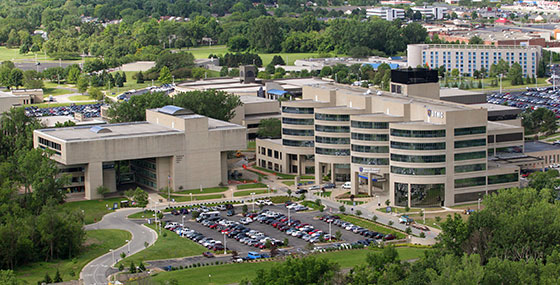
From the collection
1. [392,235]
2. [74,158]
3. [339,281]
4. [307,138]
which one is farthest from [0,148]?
[339,281]

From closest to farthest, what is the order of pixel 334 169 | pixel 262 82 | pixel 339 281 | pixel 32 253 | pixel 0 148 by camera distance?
pixel 339 281 < pixel 32 253 < pixel 334 169 < pixel 0 148 < pixel 262 82

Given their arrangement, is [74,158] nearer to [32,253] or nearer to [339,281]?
[32,253]

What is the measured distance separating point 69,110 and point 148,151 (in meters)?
67.2

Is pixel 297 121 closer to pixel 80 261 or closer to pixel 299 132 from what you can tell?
pixel 299 132

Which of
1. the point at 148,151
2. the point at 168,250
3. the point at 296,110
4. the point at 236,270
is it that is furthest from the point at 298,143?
the point at 236,270

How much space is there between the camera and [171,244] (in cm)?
9244

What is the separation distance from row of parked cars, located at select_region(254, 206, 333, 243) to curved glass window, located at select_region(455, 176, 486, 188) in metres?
17.2

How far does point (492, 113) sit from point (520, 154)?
12.4 meters

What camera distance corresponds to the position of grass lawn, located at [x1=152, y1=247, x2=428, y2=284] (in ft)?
267

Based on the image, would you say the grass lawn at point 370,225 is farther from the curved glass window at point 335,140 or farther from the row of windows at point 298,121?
the row of windows at point 298,121

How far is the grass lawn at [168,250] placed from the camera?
289 ft

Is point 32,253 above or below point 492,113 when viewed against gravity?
below

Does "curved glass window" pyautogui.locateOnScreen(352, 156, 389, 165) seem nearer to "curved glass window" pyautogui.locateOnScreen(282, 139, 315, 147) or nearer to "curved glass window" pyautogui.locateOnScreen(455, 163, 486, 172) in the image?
"curved glass window" pyautogui.locateOnScreen(455, 163, 486, 172)

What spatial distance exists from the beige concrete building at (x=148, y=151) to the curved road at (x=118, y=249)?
323 inches
